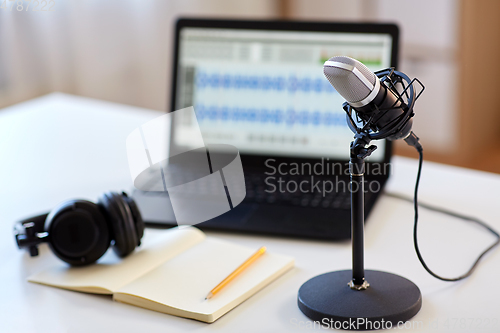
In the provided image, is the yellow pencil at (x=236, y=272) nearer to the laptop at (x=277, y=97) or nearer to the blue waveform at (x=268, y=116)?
the laptop at (x=277, y=97)

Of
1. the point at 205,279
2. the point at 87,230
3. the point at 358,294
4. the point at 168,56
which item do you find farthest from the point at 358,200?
the point at 168,56


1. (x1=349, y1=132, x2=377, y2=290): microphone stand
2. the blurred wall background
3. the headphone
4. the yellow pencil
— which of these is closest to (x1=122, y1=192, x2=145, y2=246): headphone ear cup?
the headphone

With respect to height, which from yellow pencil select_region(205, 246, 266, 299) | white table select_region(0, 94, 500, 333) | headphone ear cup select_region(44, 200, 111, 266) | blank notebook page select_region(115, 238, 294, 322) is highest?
headphone ear cup select_region(44, 200, 111, 266)

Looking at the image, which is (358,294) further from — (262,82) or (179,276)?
(262,82)

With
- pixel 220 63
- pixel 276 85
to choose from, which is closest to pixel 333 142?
pixel 276 85

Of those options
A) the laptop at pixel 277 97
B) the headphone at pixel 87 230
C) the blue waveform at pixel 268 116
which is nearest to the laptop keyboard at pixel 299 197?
the laptop at pixel 277 97

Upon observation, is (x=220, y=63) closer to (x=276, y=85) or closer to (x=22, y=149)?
(x=276, y=85)

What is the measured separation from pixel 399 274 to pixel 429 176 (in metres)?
0.37

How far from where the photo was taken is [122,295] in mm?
590

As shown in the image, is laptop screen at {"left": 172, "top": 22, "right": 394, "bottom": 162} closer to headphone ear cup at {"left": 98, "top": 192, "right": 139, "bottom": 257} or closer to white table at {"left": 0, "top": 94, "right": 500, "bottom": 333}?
white table at {"left": 0, "top": 94, "right": 500, "bottom": 333}

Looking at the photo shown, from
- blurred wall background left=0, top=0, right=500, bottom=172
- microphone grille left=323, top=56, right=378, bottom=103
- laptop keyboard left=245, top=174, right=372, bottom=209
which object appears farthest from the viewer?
blurred wall background left=0, top=0, right=500, bottom=172

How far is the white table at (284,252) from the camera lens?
0.54 m

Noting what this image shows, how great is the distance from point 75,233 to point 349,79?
0.38 meters

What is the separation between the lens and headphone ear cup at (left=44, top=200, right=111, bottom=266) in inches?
25.5
